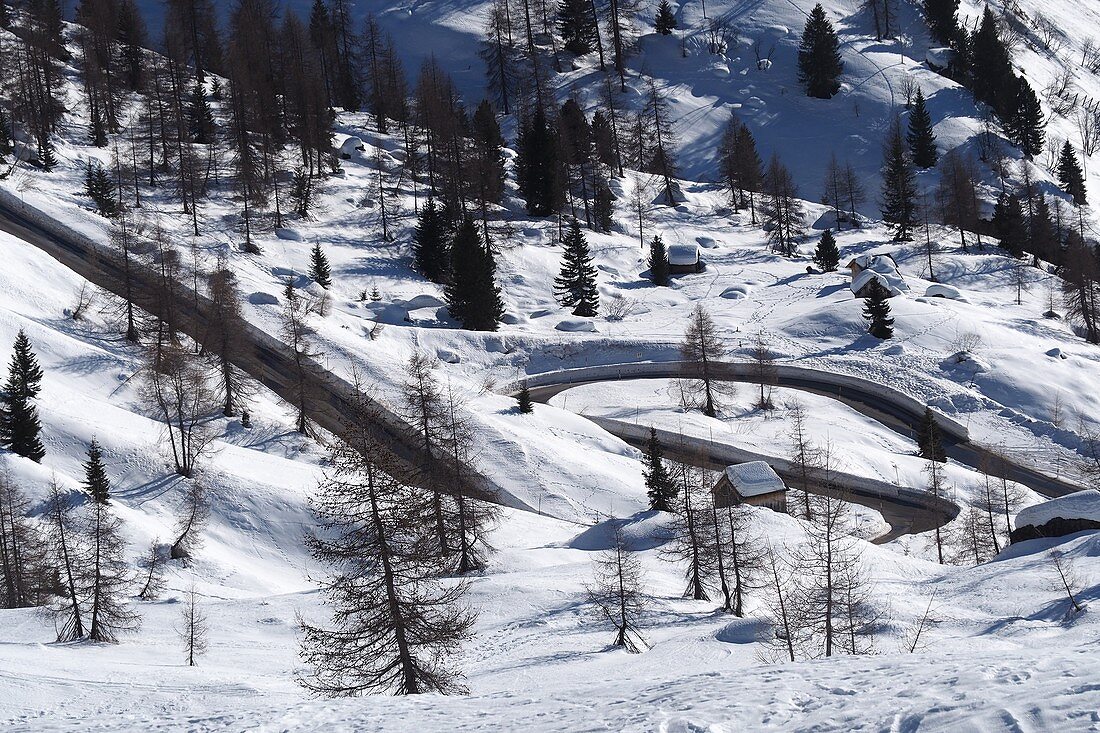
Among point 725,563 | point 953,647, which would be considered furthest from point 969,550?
point 953,647

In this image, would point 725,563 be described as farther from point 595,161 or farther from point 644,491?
point 595,161

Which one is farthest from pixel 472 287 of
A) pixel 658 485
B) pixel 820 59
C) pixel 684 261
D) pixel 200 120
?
pixel 820 59

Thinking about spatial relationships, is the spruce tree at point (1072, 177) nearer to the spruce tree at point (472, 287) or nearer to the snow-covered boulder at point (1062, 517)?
the spruce tree at point (472, 287)

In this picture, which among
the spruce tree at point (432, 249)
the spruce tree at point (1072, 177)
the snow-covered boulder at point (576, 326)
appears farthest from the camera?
the spruce tree at point (1072, 177)

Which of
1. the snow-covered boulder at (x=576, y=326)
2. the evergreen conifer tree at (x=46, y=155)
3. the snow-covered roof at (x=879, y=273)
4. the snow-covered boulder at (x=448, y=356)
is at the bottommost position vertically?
the snow-covered boulder at (x=576, y=326)

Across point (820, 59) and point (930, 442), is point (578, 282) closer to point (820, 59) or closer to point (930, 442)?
point (930, 442)

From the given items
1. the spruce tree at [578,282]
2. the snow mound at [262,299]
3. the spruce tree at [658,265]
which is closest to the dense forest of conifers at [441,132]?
the spruce tree at [658,265]
